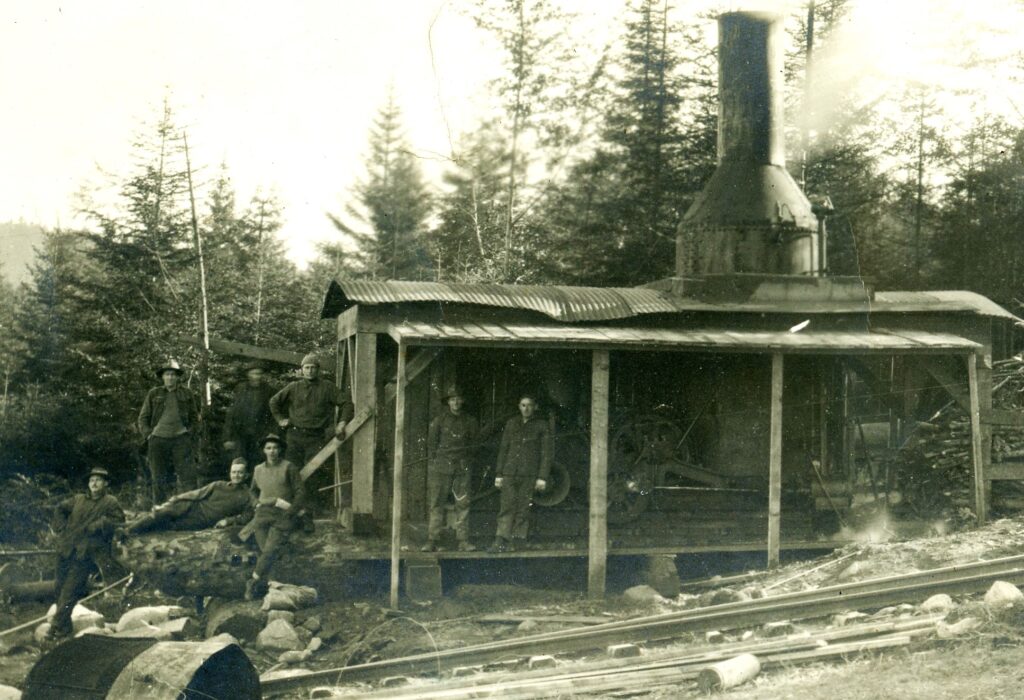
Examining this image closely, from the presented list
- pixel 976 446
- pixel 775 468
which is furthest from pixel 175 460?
pixel 976 446

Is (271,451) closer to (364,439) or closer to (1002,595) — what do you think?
(364,439)

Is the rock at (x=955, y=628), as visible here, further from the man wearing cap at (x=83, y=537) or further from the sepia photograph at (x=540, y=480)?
the man wearing cap at (x=83, y=537)

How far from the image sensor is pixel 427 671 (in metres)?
9.25

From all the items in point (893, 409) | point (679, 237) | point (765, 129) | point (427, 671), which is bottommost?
point (427, 671)

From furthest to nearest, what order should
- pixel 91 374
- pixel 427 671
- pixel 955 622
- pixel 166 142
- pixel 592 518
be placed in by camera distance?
pixel 166 142
pixel 91 374
pixel 592 518
pixel 427 671
pixel 955 622

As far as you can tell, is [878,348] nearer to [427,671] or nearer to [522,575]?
[522,575]

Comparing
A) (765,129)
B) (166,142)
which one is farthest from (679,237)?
(166,142)

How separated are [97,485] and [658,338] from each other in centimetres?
640

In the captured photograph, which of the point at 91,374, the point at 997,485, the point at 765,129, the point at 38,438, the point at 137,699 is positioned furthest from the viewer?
the point at 91,374

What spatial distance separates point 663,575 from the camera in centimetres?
1291

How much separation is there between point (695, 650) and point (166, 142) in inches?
786

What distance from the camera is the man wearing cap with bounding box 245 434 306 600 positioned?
38.0 feet

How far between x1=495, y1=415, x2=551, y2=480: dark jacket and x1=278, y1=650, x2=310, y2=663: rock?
3460mm

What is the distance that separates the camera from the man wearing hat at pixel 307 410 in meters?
13.4
